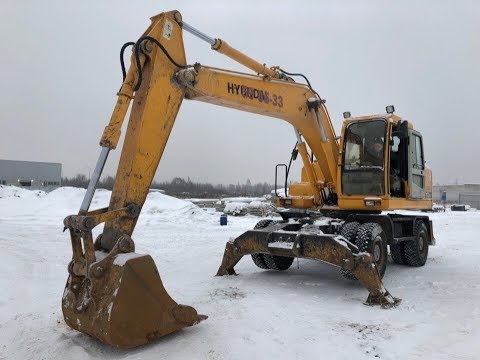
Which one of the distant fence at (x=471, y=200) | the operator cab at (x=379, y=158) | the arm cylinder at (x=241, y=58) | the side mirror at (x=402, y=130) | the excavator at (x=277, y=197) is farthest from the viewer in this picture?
the distant fence at (x=471, y=200)

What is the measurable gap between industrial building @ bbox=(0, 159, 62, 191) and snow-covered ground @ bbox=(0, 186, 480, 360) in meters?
61.3

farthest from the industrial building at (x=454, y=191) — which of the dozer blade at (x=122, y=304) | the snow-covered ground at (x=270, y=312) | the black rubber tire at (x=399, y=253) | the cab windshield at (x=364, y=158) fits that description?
the dozer blade at (x=122, y=304)

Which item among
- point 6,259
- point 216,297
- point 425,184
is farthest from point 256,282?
point 6,259

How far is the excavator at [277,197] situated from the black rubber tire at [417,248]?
32 mm

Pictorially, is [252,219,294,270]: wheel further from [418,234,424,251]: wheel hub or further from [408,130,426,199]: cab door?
[418,234,424,251]: wheel hub

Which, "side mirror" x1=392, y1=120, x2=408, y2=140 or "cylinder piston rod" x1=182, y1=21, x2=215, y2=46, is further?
"side mirror" x1=392, y1=120, x2=408, y2=140

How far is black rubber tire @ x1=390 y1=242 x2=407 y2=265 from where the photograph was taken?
9.12 m

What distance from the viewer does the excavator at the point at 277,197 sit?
14.3 ft

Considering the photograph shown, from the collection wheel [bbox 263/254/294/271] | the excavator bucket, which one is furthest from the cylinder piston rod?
wheel [bbox 263/254/294/271]

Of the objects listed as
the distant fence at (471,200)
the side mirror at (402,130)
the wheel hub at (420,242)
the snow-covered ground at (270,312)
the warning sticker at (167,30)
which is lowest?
the snow-covered ground at (270,312)

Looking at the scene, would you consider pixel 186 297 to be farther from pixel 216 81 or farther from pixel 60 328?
pixel 216 81

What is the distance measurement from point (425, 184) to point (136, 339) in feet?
24.7

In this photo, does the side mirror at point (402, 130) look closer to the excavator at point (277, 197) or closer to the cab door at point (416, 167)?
the excavator at point (277, 197)

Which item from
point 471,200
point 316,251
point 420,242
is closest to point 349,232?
point 316,251
